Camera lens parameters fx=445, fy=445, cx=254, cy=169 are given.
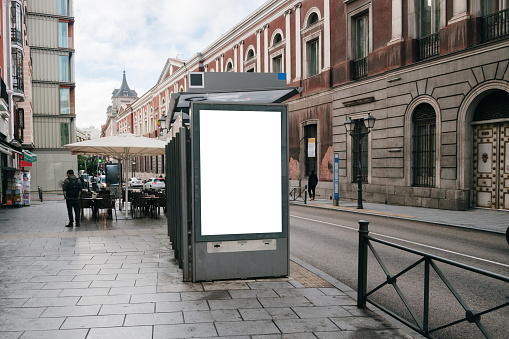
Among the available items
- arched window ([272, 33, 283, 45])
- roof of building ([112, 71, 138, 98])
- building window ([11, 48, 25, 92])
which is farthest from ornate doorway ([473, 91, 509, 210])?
roof of building ([112, 71, 138, 98])

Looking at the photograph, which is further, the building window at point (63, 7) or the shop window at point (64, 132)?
the shop window at point (64, 132)

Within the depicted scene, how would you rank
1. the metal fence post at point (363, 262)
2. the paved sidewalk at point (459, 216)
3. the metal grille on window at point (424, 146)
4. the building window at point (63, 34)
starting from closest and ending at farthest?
the metal fence post at point (363, 262) < the paved sidewalk at point (459, 216) < the metal grille on window at point (424, 146) < the building window at point (63, 34)

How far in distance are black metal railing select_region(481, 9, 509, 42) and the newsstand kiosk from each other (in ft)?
41.4

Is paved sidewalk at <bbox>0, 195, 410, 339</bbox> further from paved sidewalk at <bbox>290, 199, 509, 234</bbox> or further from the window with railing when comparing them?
the window with railing

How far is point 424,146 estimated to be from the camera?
1917cm

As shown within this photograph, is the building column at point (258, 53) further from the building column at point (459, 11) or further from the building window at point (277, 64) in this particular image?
the building column at point (459, 11)

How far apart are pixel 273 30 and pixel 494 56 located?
2000 cm

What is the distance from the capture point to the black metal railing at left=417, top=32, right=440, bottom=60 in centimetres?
1838

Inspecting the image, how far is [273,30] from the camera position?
3312 centimetres

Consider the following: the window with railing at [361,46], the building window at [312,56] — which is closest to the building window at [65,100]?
the building window at [312,56]

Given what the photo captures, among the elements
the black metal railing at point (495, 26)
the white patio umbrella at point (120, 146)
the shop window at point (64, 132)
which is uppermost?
the black metal railing at point (495, 26)

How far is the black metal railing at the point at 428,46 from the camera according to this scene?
18375 mm

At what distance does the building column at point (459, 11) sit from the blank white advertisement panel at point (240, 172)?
44.7 ft

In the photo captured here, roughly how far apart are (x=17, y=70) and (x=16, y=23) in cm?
311
